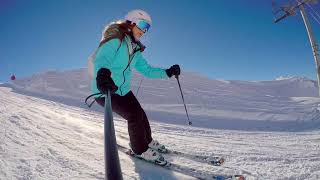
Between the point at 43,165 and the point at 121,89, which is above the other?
the point at 121,89

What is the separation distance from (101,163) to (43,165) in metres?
0.61

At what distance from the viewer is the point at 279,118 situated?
1750 cm

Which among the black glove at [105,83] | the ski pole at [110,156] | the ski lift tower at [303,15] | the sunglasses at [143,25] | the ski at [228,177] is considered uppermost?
the ski lift tower at [303,15]

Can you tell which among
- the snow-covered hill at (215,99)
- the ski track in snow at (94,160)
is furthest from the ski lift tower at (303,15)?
the ski track in snow at (94,160)

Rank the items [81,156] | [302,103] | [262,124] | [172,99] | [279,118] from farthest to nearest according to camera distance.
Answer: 1. [302,103]
2. [172,99]
3. [279,118]
4. [262,124]
5. [81,156]

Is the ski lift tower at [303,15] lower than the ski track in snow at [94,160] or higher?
higher

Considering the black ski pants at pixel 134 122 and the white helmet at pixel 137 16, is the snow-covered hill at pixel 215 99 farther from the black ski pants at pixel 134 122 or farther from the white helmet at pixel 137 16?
the black ski pants at pixel 134 122

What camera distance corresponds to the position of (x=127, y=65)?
4.61 metres

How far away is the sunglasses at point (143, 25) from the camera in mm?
4590

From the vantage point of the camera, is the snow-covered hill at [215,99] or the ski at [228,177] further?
the snow-covered hill at [215,99]

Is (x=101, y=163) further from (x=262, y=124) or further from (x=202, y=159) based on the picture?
(x=262, y=124)

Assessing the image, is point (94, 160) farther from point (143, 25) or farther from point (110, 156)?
point (110, 156)

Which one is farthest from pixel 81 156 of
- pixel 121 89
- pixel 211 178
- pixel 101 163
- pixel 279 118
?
pixel 279 118

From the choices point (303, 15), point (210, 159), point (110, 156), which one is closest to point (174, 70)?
point (210, 159)
